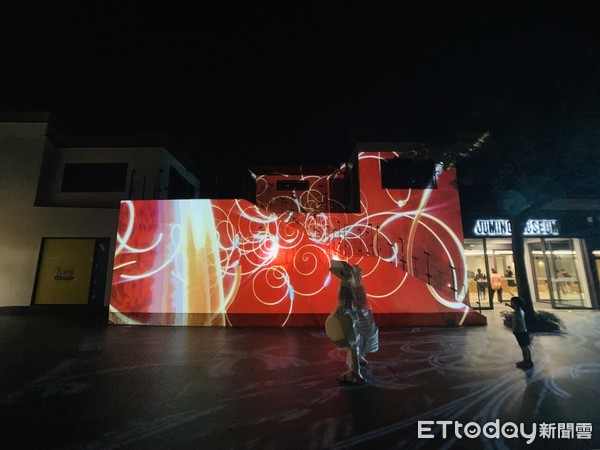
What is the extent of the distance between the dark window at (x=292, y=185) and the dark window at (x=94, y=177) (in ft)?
23.4

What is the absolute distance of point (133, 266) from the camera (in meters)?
9.55

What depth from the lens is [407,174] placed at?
1105cm

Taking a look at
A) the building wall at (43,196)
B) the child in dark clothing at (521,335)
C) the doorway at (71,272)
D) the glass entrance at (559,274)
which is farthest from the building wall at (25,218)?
the glass entrance at (559,274)

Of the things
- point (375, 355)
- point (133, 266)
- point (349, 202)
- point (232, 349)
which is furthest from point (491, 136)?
point (133, 266)

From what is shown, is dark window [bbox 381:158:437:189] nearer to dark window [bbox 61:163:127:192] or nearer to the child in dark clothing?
the child in dark clothing

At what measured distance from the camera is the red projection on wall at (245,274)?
364 inches

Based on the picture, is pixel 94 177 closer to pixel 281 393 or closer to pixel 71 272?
pixel 71 272

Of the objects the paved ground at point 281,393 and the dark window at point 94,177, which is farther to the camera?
the dark window at point 94,177

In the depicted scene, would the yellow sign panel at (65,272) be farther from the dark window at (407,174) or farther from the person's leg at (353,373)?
the dark window at (407,174)

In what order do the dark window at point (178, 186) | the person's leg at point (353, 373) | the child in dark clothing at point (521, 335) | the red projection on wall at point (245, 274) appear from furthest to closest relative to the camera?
the dark window at point (178, 186) → the red projection on wall at point (245, 274) → the child in dark clothing at point (521, 335) → the person's leg at point (353, 373)

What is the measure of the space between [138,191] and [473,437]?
1405cm

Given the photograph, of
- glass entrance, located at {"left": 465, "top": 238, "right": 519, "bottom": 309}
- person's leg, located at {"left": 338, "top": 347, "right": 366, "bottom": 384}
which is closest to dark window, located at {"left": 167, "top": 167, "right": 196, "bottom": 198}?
person's leg, located at {"left": 338, "top": 347, "right": 366, "bottom": 384}
